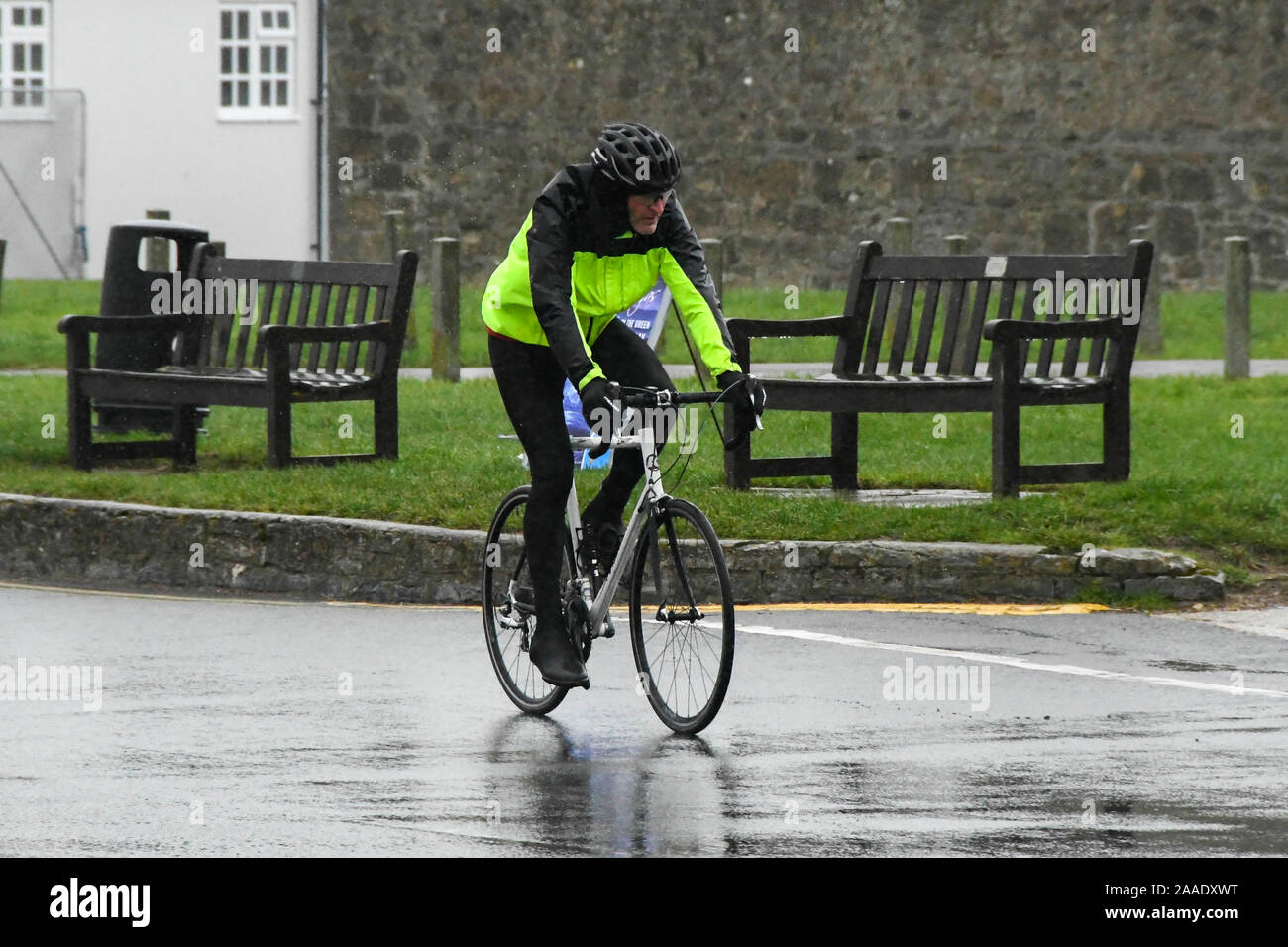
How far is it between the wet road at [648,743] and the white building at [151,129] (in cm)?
2094

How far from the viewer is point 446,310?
55.9 ft

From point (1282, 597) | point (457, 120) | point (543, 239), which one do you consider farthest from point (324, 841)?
point (457, 120)

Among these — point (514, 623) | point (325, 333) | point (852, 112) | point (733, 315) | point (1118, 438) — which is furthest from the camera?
point (852, 112)

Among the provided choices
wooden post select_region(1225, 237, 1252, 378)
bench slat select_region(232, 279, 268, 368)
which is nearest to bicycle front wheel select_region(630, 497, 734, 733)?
bench slat select_region(232, 279, 268, 368)

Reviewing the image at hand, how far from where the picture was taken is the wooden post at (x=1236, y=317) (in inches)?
656

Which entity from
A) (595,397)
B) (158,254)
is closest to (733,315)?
(158,254)

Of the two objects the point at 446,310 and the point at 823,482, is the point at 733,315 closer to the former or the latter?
the point at 446,310

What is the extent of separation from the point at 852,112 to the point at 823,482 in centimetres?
1661

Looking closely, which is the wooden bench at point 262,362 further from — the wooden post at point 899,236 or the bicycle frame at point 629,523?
the wooden post at point 899,236

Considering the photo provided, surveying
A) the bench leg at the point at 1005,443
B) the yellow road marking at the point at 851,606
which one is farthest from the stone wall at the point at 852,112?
the yellow road marking at the point at 851,606

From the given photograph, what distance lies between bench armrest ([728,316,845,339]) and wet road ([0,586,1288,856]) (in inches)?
85.3

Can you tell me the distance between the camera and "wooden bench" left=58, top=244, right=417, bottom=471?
39.4 feet
